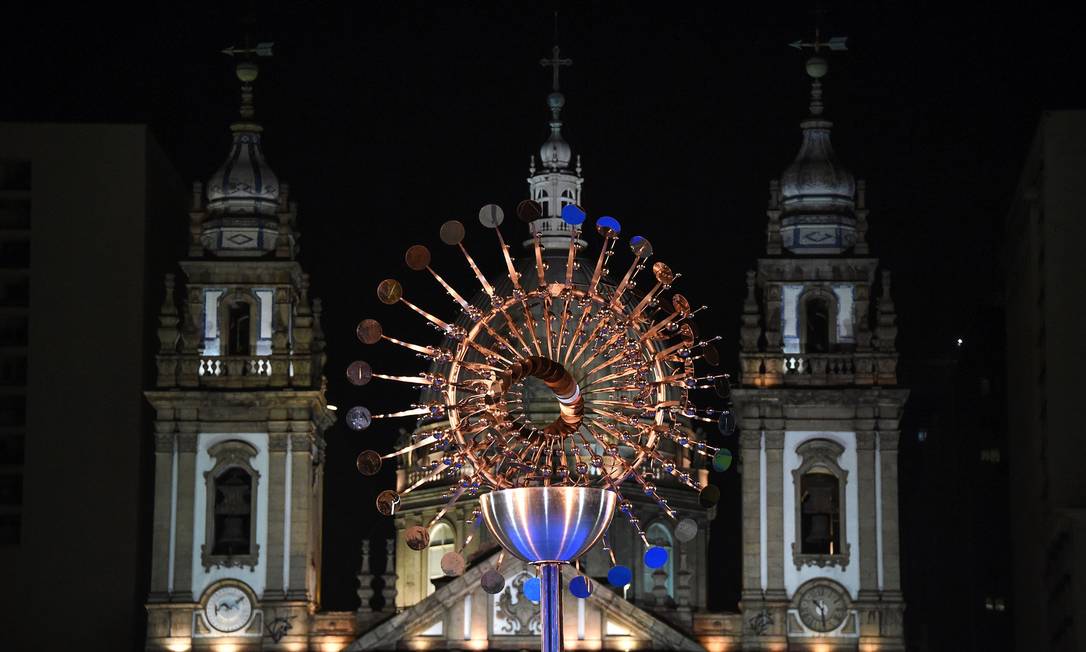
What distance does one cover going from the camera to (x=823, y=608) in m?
51.4

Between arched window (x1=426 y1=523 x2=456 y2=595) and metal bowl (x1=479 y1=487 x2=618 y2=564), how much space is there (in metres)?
35.5

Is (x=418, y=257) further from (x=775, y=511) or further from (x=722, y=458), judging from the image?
(x=775, y=511)

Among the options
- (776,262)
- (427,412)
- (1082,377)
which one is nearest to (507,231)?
(776,262)

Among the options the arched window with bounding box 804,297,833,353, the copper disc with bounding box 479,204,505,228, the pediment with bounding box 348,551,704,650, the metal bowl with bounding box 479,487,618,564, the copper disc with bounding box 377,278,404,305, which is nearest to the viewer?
the metal bowl with bounding box 479,487,618,564

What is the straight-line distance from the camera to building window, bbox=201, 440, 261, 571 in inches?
2039

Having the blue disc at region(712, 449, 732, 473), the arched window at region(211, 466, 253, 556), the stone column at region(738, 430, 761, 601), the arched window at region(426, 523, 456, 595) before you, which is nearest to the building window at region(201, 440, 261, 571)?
the arched window at region(211, 466, 253, 556)

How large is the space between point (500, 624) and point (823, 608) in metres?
6.29

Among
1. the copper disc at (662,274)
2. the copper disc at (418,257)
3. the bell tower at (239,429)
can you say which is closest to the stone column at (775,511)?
the bell tower at (239,429)

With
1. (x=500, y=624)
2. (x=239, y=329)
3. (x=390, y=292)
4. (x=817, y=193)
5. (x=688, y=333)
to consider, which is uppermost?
(x=817, y=193)

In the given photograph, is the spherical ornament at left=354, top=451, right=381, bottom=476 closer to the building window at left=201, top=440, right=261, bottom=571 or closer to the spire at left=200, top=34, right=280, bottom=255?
the building window at left=201, top=440, right=261, bottom=571

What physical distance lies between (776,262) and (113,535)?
14.2 m

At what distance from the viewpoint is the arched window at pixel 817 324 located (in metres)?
52.4

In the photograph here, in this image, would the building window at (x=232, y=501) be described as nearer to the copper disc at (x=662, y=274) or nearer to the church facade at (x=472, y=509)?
the church facade at (x=472, y=509)

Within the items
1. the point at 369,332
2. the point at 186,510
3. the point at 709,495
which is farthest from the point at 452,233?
the point at 186,510
